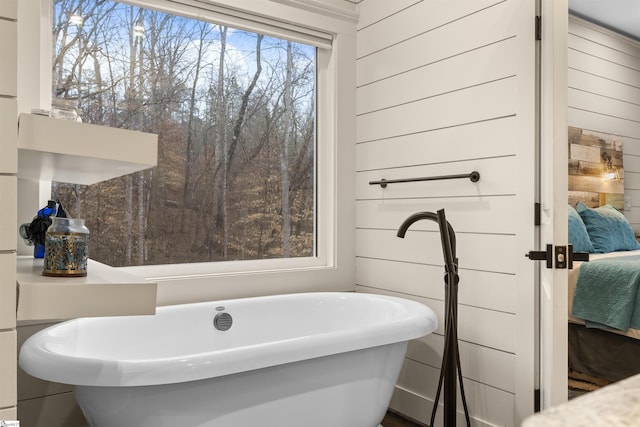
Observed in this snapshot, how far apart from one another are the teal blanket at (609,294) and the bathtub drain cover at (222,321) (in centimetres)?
212

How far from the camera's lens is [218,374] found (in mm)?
1477

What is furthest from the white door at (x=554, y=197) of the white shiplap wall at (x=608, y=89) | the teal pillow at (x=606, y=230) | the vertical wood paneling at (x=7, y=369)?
the white shiplap wall at (x=608, y=89)

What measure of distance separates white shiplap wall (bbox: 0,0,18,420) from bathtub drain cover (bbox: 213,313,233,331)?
4.53 feet

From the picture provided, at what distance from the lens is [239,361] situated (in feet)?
4.97

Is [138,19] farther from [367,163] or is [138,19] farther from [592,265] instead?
[592,265]

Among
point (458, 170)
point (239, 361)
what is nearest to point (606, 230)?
point (458, 170)

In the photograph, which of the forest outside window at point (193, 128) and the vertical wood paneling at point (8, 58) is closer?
the vertical wood paneling at point (8, 58)

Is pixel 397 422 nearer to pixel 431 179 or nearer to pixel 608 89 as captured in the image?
pixel 431 179

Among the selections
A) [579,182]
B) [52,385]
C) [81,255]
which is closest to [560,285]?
[81,255]

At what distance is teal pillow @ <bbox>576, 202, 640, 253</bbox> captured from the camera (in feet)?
12.7

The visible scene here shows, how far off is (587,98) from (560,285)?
3.02 metres

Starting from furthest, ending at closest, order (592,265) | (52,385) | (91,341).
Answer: (592,265) < (52,385) < (91,341)

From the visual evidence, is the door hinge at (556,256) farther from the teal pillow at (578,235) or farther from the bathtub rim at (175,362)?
the teal pillow at (578,235)

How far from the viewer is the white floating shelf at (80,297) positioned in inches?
36.3
